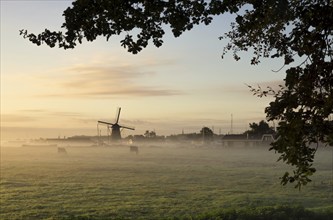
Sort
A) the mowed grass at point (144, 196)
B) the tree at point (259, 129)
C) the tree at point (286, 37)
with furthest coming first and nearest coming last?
the tree at point (259, 129)
the mowed grass at point (144, 196)
the tree at point (286, 37)

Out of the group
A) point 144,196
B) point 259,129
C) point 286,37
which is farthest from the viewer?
point 259,129

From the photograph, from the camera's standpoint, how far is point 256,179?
5228 cm

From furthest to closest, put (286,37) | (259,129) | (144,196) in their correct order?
1. (259,129)
2. (144,196)
3. (286,37)

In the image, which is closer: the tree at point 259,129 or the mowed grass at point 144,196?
the mowed grass at point 144,196

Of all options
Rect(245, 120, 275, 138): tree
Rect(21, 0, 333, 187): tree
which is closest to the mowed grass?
Rect(21, 0, 333, 187): tree

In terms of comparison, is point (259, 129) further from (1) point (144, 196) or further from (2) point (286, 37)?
(2) point (286, 37)

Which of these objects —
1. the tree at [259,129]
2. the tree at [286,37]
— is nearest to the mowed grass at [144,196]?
the tree at [286,37]

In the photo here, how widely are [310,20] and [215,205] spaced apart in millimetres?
24902

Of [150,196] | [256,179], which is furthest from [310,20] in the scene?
[256,179]

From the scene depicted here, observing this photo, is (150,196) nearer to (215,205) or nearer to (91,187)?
(215,205)

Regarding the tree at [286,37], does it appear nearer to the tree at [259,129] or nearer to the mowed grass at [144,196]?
the mowed grass at [144,196]

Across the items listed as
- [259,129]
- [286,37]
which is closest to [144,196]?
[286,37]

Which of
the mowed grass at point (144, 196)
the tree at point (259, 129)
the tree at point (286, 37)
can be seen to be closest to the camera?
the tree at point (286, 37)

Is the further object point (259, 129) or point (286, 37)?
point (259, 129)
